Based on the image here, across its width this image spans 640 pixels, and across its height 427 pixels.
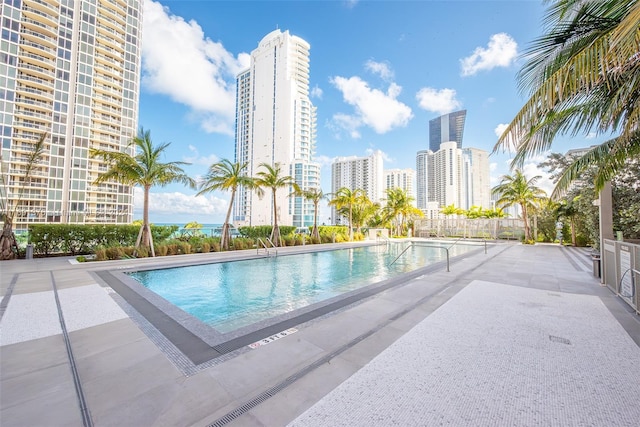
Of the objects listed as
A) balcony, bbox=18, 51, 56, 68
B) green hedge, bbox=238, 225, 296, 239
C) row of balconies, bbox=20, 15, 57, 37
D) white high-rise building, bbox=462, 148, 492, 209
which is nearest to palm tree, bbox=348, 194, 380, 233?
green hedge, bbox=238, 225, 296, 239

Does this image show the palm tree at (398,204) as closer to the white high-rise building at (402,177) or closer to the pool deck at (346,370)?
the pool deck at (346,370)

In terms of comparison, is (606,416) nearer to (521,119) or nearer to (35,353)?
(521,119)

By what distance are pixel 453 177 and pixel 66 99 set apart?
281ft

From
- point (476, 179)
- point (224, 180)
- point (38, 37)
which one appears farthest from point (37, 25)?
point (476, 179)

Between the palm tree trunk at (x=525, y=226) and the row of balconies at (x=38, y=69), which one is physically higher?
the row of balconies at (x=38, y=69)

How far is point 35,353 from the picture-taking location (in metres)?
2.80

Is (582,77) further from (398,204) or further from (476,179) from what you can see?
(476,179)

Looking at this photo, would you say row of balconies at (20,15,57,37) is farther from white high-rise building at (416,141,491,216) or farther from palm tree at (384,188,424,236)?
white high-rise building at (416,141,491,216)

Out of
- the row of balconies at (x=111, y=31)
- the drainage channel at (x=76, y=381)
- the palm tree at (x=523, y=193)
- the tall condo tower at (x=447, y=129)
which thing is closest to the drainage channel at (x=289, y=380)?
the drainage channel at (x=76, y=381)

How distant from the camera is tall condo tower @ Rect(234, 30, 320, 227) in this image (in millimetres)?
65188

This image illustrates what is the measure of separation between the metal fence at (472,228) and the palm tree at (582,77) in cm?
2189

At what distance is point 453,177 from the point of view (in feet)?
240

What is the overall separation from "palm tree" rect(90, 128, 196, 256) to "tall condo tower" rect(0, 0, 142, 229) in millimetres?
33022

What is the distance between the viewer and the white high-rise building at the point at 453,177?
73438mm
